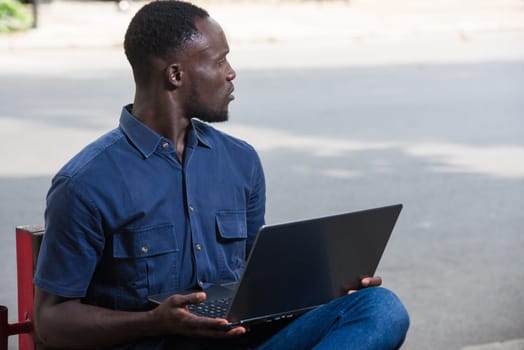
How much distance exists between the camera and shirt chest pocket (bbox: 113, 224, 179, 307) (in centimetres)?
287

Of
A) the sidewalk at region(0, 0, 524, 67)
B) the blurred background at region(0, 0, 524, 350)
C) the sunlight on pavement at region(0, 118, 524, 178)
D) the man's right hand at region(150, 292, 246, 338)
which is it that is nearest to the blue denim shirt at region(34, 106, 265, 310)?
the man's right hand at region(150, 292, 246, 338)

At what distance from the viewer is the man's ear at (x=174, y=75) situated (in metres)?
2.98

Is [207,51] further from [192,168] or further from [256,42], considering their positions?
[256,42]

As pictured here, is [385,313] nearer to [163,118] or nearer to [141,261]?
[141,261]

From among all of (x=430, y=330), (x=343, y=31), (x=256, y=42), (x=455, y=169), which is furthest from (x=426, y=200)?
(x=343, y=31)

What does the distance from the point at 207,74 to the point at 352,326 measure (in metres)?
0.79

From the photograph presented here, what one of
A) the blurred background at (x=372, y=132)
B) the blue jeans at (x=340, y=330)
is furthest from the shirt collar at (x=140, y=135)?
the blurred background at (x=372, y=132)

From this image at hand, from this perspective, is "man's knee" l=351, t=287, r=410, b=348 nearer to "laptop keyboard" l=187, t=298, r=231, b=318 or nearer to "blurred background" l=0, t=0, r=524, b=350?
"laptop keyboard" l=187, t=298, r=231, b=318

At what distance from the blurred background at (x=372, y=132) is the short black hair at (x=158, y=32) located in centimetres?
238

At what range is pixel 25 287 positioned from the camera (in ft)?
11.0

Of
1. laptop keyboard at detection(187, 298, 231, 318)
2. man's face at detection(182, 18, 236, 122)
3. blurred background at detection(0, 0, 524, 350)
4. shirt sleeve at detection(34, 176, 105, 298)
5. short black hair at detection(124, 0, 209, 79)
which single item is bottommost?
blurred background at detection(0, 0, 524, 350)

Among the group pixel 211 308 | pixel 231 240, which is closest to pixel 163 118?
pixel 231 240

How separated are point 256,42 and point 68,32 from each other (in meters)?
3.07

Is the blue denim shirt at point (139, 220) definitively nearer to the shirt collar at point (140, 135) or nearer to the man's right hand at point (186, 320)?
the shirt collar at point (140, 135)
